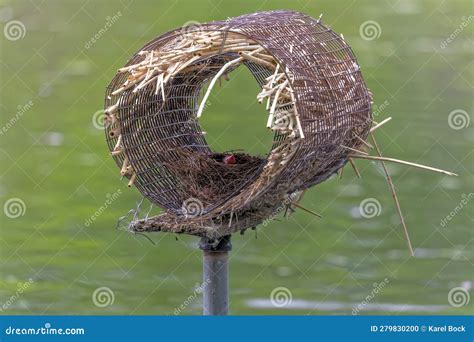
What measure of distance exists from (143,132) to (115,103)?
16 cm

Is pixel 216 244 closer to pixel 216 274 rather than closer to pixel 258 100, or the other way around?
pixel 216 274

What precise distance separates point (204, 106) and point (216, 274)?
586 mm

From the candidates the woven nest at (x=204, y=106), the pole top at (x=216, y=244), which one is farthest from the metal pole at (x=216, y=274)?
the woven nest at (x=204, y=106)

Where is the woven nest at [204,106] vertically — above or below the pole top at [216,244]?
above

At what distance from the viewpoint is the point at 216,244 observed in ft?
10.8

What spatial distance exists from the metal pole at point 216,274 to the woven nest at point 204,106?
0.10 meters

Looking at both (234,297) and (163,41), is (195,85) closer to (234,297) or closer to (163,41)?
(163,41)

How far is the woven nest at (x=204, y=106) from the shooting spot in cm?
302

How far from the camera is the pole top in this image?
3.30m

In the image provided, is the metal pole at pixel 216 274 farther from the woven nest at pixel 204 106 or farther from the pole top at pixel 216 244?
the woven nest at pixel 204 106

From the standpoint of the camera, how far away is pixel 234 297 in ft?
15.9

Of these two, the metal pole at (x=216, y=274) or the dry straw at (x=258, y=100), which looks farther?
the metal pole at (x=216, y=274)

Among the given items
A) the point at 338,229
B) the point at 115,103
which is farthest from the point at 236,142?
the point at 115,103

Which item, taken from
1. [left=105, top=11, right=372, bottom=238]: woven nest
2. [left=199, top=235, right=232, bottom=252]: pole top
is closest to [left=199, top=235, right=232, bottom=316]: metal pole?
[left=199, top=235, right=232, bottom=252]: pole top
